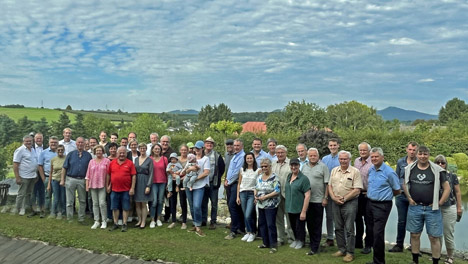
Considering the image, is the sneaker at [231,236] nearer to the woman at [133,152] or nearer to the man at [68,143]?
the woman at [133,152]

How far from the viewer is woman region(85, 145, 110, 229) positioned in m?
7.34

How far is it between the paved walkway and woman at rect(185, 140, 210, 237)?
5.14 feet

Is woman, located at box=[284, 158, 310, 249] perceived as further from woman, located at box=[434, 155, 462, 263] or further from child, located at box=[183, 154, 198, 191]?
woman, located at box=[434, 155, 462, 263]

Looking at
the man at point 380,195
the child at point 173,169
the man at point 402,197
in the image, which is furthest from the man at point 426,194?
the child at point 173,169

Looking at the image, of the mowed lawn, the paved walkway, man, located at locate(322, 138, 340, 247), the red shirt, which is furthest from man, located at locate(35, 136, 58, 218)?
the mowed lawn

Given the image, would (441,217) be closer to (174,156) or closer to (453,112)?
(174,156)

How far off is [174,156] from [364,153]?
344cm

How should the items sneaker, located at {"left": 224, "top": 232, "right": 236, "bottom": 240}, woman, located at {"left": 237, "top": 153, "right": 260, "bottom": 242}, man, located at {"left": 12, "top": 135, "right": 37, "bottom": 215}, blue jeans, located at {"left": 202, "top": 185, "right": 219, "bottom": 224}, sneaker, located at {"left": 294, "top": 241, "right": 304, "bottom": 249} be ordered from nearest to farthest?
1. sneaker, located at {"left": 294, "top": 241, "right": 304, "bottom": 249}
2. woman, located at {"left": 237, "top": 153, "right": 260, "bottom": 242}
3. sneaker, located at {"left": 224, "top": 232, "right": 236, "bottom": 240}
4. blue jeans, located at {"left": 202, "top": 185, "right": 219, "bottom": 224}
5. man, located at {"left": 12, "top": 135, "right": 37, "bottom": 215}

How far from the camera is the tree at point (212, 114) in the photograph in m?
79.4

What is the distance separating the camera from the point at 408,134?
82.9 ft

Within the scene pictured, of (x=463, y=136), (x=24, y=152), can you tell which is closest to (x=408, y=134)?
(x=463, y=136)

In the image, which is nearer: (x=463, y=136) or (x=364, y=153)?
(x=364, y=153)

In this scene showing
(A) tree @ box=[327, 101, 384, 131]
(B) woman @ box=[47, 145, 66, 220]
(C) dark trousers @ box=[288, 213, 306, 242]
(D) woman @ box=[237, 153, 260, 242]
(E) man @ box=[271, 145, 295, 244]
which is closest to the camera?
(C) dark trousers @ box=[288, 213, 306, 242]

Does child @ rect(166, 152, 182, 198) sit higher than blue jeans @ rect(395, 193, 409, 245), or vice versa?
child @ rect(166, 152, 182, 198)
